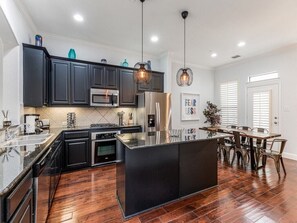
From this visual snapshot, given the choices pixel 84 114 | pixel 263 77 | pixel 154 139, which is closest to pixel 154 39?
pixel 84 114

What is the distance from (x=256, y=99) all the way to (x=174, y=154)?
173 inches

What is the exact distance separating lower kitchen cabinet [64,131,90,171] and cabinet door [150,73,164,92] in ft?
7.90

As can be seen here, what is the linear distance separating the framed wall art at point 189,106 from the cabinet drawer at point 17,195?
16.6 ft

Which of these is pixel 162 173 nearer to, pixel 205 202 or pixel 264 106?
pixel 205 202

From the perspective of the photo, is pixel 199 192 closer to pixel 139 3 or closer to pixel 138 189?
pixel 138 189

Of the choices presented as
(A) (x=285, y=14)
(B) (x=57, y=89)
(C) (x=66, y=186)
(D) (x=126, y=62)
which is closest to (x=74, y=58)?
(B) (x=57, y=89)

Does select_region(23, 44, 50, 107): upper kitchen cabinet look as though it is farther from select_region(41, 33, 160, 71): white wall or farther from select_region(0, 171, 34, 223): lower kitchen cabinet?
select_region(0, 171, 34, 223): lower kitchen cabinet

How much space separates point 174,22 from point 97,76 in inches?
88.4

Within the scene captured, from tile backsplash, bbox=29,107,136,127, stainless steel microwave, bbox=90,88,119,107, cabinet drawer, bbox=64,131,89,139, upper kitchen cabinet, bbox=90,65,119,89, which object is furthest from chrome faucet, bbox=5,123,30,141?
upper kitchen cabinet, bbox=90,65,119,89

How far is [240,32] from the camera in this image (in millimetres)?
3568

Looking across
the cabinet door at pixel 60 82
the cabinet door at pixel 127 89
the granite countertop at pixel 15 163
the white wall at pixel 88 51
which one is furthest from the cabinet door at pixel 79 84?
the granite countertop at pixel 15 163

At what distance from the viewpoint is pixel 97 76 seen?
3914 millimetres

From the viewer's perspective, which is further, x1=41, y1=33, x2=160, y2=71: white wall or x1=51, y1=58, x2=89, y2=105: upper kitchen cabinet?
x1=41, y1=33, x2=160, y2=71: white wall

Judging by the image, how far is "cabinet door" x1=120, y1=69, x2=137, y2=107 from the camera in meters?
4.24
